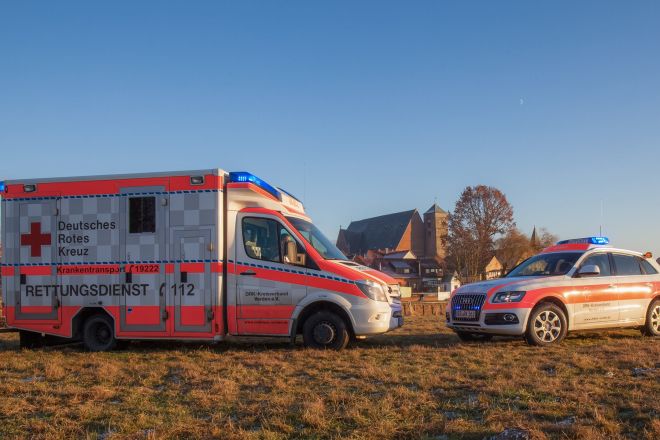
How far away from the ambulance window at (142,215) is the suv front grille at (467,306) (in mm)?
5319

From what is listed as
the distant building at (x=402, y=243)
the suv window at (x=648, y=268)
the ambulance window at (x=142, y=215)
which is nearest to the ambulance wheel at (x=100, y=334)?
the ambulance window at (x=142, y=215)

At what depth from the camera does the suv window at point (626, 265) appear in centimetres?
1090

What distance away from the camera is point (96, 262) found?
32.9ft

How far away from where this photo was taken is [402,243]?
330 ft

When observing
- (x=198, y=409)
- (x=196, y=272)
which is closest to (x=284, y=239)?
(x=196, y=272)

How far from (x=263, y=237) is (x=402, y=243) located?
9187 cm

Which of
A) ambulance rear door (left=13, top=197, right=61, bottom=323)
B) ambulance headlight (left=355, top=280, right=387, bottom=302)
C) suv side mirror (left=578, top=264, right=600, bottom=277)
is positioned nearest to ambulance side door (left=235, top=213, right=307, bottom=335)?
ambulance headlight (left=355, top=280, right=387, bottom=302)

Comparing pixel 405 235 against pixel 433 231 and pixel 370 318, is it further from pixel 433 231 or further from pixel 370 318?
pixel 370 318

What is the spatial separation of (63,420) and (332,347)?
4.98 meters

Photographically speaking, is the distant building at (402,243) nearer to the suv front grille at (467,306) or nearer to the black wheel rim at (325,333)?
the suv front grille at (467,306)

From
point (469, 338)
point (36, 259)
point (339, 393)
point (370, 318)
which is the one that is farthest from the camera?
point (469, 338)

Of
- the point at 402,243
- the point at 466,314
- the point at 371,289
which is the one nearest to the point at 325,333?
the point at 371,289

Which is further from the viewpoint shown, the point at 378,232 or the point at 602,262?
the point at 378,232

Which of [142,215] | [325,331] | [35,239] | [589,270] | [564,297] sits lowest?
[325,331]
